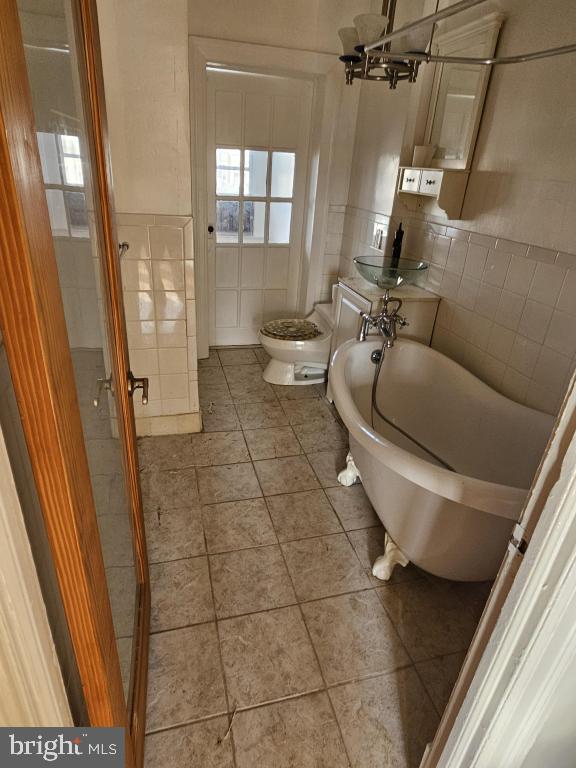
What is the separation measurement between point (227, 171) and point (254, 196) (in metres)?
0.26

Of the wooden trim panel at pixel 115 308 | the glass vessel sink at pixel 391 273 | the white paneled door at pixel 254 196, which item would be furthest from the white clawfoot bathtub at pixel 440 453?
the white paneled door at pixel 254 196

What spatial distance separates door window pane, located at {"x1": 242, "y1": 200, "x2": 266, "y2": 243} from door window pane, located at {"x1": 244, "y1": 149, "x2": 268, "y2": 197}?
8 cm

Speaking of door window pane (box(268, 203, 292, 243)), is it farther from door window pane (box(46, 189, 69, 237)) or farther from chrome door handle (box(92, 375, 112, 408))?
door window pane (box(46, 189, 69, 237))

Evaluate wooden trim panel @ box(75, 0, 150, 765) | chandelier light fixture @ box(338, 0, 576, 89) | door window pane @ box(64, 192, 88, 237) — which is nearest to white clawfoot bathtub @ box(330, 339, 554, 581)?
wooden trim panel @ box(75, 0, 150, 765)

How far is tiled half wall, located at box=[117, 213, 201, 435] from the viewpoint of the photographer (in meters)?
2.17

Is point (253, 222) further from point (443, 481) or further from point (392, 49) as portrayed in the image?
point (443, 481)

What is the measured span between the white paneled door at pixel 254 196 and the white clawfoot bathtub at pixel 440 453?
1.66 meters

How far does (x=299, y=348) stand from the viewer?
3080 millimetres

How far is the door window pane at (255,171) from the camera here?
3.31m

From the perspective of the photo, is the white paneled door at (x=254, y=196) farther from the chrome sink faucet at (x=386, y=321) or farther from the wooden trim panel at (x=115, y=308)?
the wooden trim panel at (x=115, y=308)

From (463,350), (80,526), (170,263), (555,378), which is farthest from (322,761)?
(170,263)

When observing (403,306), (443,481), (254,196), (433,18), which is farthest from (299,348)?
(433,18)

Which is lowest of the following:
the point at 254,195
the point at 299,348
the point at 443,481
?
the point at 299,348

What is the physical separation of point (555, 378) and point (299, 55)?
8.26 feet
